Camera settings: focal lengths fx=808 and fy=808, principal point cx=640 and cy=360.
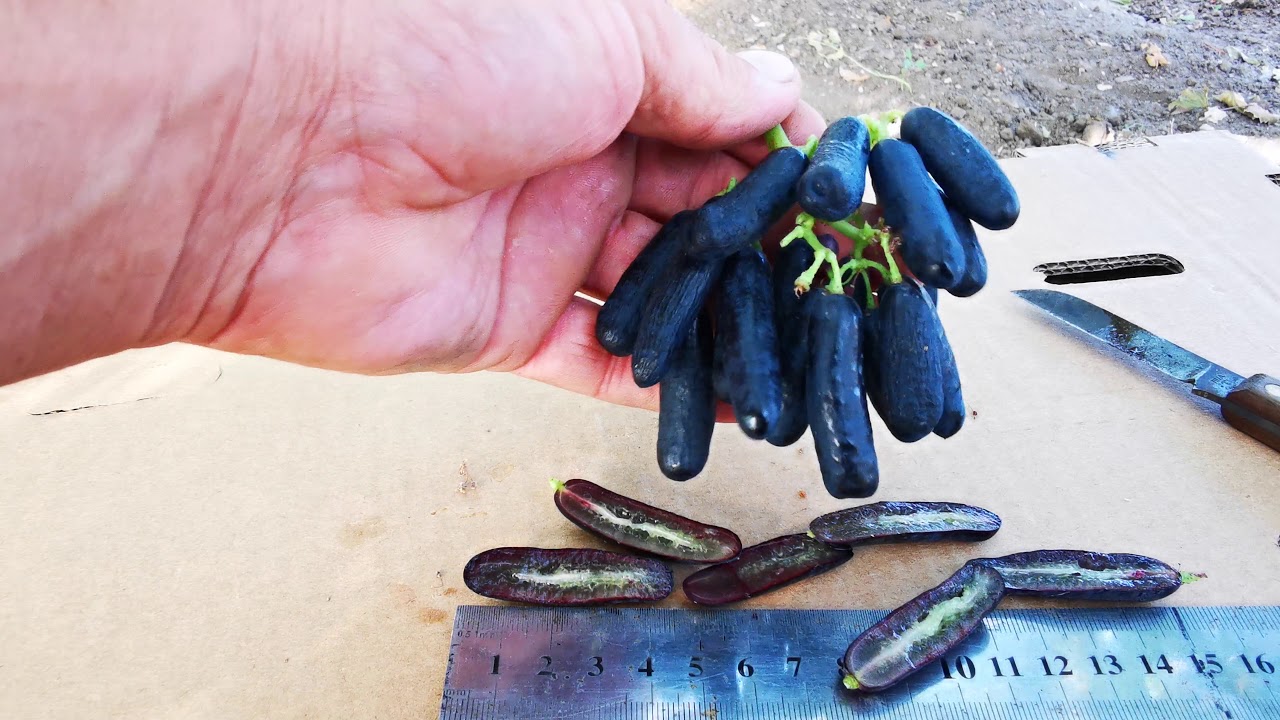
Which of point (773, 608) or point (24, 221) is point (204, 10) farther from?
point (773, 608)

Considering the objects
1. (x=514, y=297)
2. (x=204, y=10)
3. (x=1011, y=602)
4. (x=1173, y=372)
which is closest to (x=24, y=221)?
(x=204, y=10)

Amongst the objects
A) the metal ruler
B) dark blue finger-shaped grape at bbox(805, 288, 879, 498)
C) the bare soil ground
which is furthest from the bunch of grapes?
the bare soil ground

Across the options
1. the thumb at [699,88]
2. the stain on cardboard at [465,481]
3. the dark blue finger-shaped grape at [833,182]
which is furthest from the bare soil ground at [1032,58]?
the stain on cardboard at [465,481]

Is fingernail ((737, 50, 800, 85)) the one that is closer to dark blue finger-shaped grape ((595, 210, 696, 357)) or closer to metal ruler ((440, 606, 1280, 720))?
dark blue finger-shaped grape ((595, 210, 696, 357))

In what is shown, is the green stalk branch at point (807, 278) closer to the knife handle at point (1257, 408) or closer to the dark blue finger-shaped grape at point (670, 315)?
the dark blue finger-shaped grape at point (670, 315)

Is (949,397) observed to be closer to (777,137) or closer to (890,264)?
(890,264)

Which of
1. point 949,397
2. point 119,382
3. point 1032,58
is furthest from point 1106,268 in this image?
point 119,382

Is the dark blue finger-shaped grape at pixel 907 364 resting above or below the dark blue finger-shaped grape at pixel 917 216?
below
